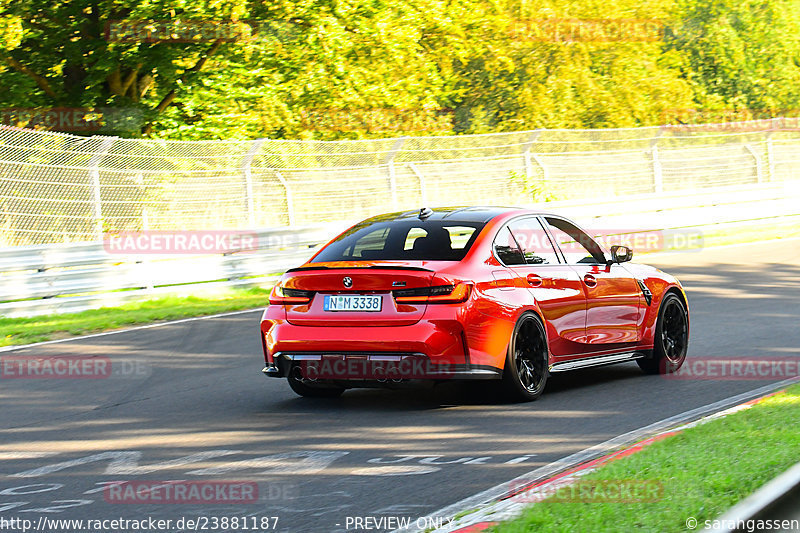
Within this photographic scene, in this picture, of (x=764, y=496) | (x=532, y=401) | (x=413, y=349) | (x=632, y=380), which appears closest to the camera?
(x=764, y=496)

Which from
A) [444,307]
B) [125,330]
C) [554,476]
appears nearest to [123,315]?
[125,330]

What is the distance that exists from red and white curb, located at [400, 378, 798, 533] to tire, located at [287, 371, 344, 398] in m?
2.58

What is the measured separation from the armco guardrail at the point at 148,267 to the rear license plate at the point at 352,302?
8232 mm

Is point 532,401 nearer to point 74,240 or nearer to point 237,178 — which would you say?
point 74,240

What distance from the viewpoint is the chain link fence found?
60.1 ft

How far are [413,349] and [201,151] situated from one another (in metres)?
14.1

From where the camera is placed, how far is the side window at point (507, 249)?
864 centimetres

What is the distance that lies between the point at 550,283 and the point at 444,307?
4.06 feet

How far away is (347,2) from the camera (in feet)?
92.8

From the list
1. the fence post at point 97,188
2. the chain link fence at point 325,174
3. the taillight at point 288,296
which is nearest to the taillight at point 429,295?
the taillight at point 288,296

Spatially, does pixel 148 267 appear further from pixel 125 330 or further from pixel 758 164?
pixel 758 164

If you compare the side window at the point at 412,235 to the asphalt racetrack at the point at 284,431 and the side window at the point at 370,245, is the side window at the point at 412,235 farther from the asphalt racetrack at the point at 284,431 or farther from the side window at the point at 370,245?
the asphalt racetrack at the point at 284,431

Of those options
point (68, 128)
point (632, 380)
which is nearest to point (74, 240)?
point (68, 128)

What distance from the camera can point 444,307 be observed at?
315 inches
